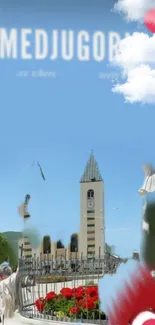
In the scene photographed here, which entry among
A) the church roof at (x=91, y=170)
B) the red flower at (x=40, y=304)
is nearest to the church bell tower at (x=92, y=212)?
the church roof at (x=91, y=170)

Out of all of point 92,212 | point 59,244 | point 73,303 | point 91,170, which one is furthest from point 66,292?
point 91,170

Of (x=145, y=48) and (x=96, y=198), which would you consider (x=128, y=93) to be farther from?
(x=96, y=198)

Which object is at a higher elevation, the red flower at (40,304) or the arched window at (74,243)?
the arched window at (74,243)

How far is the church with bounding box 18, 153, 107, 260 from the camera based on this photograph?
2656 millimetres

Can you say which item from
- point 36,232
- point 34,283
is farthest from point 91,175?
point 34,283

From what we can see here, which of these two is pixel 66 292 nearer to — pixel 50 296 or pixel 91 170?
pixel 50 296

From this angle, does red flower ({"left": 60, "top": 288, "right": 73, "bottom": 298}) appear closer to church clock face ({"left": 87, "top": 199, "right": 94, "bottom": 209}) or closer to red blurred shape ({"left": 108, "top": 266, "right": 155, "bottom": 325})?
red blurred shape ({"left": 108, "top": 266, "right": 155, "bottom": 325})

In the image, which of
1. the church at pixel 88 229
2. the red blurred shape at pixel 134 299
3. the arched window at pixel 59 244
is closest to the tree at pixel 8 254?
the church at pixel 88 229

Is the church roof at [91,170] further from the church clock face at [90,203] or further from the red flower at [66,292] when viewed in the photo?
the red flower at [66,292]

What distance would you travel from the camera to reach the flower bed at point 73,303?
105 inches

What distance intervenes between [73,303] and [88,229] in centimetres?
28

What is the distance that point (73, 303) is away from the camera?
2.68 meters

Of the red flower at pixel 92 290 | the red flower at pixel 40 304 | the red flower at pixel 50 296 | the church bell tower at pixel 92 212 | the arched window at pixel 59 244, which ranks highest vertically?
the church bell tower at pixel 92 212

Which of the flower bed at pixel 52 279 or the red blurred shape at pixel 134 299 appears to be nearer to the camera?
the red blurred shape at pixel 134 299
